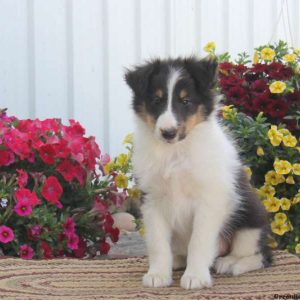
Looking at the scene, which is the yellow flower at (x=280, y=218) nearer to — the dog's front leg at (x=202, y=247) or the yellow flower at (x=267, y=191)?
the yellow flower at (x=267, y=191)

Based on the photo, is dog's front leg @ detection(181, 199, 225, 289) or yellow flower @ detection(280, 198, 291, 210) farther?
yellow flower @ detection(280, 198, 291, 210)

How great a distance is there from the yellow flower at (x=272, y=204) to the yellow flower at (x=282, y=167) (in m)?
0.21

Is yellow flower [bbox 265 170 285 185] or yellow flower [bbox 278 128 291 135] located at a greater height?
yellow flower [bbox 278 128 291 135]

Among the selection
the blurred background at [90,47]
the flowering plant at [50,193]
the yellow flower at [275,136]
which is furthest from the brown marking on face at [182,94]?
the blurred background at [90,47]

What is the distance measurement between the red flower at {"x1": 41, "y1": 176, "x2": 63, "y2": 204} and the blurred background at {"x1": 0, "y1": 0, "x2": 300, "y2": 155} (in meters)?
2.09

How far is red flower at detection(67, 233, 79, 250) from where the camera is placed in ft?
14.7

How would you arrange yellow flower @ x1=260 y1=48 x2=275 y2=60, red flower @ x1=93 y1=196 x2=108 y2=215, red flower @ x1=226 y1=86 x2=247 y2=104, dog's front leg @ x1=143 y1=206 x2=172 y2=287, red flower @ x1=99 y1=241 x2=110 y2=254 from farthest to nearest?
1. yellow flower @ x1=260 y1=48 x2=275 y2=60
2. red flower @ x1=226 y1=86 x2=247 y2=104
3. red flower @ x1=99 y1=241 x2=110 y2=254
4. red flower @ x1=93 y1=196 x2=108 y2=215
5. dog's front leg @ x1=143 y1=206 x2=172 y2=287

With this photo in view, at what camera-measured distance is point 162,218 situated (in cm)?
391

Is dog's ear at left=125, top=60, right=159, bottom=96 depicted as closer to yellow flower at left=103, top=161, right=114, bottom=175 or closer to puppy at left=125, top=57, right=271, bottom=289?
puppy at left=125, top=57, right=271, bottom=289

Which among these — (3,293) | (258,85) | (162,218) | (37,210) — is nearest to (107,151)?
(258,85)

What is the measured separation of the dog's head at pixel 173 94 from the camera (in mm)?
3732

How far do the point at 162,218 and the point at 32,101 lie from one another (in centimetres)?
287

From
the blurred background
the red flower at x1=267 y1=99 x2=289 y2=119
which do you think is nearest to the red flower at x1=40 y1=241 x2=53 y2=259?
the red flower at x1=267 y1=99 x2=289 y2=119

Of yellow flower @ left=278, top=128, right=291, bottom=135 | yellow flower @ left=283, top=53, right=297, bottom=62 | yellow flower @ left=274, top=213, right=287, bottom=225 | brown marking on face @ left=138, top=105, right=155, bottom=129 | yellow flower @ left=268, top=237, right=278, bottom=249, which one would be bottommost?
yellow flower @ left=268, top=237, right=278, bottom=249
